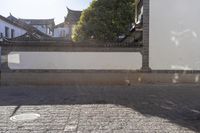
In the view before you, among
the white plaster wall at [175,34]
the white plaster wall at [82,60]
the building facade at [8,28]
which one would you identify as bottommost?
the white plaster wall at [82,60]

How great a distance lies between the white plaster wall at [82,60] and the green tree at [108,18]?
4961 millimetres

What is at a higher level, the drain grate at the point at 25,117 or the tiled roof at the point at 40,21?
the tiled roof at the point at 40,21

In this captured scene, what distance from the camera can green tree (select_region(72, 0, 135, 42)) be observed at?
55.0ft

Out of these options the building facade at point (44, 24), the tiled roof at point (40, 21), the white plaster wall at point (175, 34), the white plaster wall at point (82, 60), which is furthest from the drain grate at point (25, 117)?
the tiled roof at point (40, 21)

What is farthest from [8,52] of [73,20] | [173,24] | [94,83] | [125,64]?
[73,20]

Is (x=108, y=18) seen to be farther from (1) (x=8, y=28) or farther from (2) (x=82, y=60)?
(1) (x=8, y=28)

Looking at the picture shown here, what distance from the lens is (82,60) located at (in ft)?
39.6

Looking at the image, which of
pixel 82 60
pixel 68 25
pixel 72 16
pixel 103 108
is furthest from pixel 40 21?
pixel 103 108

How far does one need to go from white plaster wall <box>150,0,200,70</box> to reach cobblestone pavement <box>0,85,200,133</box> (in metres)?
1.31

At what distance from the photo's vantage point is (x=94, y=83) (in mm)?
12000

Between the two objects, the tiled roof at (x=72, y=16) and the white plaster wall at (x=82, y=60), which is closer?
the white plaster wall at (x=82, y=60)

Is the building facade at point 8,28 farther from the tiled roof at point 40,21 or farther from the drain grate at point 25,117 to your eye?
the tiled roof at point 40,21

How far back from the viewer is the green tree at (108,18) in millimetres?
16750

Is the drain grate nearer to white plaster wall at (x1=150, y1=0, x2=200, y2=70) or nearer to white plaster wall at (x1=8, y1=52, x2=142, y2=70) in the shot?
white plaster wall at (x1=8, y1=52, x2=142, y2=70)
